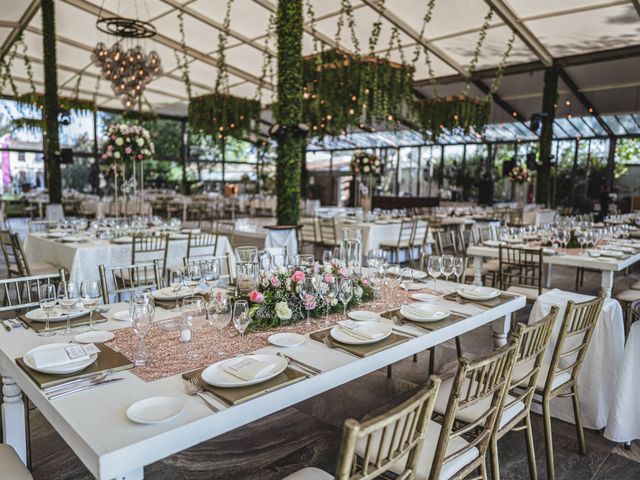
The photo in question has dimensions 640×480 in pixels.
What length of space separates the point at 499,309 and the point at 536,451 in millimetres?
844

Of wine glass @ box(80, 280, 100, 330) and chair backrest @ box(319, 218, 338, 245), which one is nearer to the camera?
wine glass @ box(80, 280, 100, 330)

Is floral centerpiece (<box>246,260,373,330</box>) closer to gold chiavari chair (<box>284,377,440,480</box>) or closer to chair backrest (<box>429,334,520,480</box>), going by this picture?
Answer: chair backrest (<box>429,334,520,480</box>)

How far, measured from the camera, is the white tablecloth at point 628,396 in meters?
2.70

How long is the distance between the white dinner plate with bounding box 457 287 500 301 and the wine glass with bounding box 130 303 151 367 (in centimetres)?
178

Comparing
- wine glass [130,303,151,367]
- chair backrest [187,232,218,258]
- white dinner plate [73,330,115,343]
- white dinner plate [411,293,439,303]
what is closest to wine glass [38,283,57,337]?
white dinner plate [73,330,115,343]

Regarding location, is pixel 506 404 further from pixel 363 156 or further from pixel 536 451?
pixel 363 156

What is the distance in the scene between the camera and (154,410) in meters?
1.47

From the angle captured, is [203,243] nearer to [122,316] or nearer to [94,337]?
[122,316]

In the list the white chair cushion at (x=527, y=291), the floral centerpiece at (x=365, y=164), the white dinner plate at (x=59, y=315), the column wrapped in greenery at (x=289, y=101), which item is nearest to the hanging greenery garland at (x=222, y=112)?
the floral centerpiece at (x=365, y=164)

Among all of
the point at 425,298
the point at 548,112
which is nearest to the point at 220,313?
the point at 425,298

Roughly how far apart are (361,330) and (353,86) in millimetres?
6310

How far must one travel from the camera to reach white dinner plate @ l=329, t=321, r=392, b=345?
2062 millimetres

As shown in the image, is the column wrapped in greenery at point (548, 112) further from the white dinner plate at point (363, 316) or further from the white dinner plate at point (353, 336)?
the white dinner plate at point (353, 336)

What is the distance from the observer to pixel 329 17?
10609 millimetres
